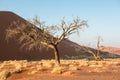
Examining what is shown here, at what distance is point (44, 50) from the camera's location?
3659 inches

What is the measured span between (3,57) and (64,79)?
5938 centimetres

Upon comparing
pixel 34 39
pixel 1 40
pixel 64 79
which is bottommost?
pixel 64 79

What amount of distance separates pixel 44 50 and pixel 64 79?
72.3 m

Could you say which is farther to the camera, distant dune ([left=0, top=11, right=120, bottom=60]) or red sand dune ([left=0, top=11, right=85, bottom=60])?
red sand dune ([left=0, top=11, right=85, bottom=60])

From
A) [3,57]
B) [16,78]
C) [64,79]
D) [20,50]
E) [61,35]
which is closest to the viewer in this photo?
Result: [64,79]

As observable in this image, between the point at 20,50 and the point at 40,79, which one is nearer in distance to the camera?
the point at 40,79

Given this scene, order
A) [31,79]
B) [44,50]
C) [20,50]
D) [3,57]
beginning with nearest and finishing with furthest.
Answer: [31,79] → [3,57] → [20,50] → [44,50]

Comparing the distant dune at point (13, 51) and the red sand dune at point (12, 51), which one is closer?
the distant dune at point (13, 51)

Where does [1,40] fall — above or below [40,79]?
above

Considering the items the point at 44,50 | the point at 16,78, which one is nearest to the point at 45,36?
the point at 16,78

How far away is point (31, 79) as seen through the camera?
22.2 meters

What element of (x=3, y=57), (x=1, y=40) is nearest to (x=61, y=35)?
(x=3, y=57)

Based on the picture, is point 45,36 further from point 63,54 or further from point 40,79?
point 63,54

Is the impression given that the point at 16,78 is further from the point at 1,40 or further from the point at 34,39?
the point at 1,40
